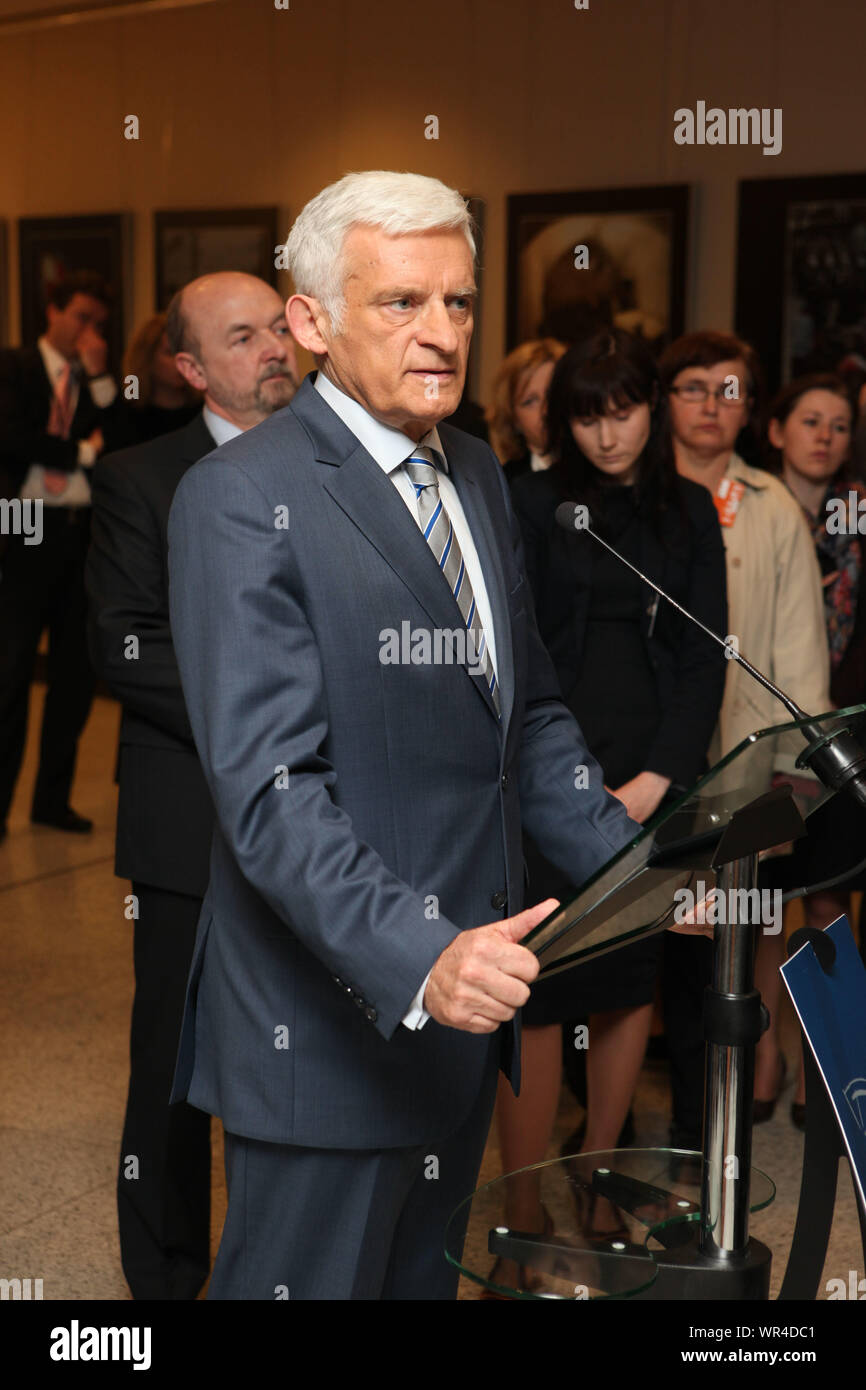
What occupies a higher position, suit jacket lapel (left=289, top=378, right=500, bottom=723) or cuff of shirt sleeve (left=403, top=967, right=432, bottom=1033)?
suit jacket lapel (left=289, top=378, right=500, bottom=723)

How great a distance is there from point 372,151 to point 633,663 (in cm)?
587

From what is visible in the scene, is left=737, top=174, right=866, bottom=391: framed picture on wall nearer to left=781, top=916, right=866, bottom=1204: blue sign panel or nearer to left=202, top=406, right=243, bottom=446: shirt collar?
left=202, top=406, right=243, bottom=446: shirt collar

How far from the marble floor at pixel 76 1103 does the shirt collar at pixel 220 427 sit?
5.36 feet

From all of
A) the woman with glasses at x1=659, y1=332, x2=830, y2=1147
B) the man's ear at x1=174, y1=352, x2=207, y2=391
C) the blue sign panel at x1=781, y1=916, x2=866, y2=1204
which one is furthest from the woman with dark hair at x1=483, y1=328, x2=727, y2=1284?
the blue sign panel at x1=781, y1=916, x2=866, y2=1204

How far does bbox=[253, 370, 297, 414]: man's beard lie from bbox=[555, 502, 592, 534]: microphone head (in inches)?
39.9

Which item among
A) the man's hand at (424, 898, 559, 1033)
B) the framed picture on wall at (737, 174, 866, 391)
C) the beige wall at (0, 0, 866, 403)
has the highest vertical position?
the beige wall at (0, 0, 866, 403)

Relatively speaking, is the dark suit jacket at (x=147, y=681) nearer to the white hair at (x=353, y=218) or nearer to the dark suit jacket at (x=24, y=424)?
the white hair at (x=353, y=218)

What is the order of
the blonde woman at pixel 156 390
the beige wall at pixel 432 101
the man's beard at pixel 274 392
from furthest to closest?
the beige wall at pixel 432 101, the blonde woman at pixel 156 390, the man's beard at pixel 274 392

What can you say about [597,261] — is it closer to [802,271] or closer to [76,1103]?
[802,271]

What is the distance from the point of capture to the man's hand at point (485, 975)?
4.63 feet

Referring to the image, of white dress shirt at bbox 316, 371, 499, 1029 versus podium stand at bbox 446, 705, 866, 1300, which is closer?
podium stand at bbox 446, 705, 866, 1300

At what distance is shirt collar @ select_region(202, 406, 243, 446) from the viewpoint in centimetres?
282

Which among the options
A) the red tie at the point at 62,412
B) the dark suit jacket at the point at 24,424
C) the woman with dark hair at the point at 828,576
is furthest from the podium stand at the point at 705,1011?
the red tie at the point at 62,412
